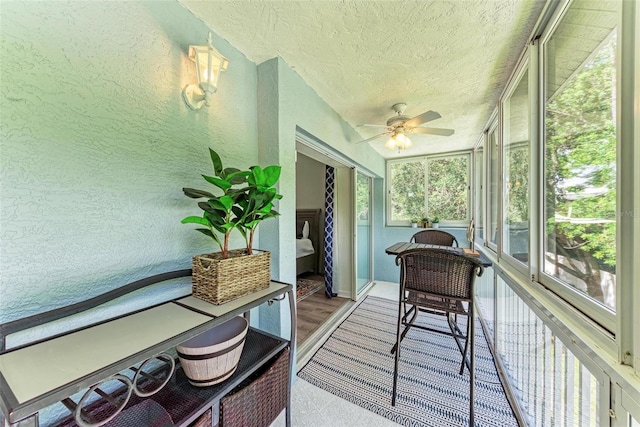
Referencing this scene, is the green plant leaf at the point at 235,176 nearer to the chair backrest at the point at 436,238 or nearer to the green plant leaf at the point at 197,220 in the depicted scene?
the green plant leaf at the point at 197,220

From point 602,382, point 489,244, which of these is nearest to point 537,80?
point 602,382

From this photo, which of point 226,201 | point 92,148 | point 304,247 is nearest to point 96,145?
point 92,148

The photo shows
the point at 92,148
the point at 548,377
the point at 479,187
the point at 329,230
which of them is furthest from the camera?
the point at 329,230

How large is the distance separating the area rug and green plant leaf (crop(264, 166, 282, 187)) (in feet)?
8.40

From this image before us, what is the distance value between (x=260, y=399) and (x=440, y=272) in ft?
4.26

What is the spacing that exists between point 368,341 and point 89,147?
8.11 ft

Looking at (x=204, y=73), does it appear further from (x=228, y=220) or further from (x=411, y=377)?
(x=411, y=377)

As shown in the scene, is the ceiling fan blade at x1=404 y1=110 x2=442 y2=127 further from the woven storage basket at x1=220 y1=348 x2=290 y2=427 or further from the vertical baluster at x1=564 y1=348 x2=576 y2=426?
the woven storage basket at x1=220 y1=348 x2=290 y2=427

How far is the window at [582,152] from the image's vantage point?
774mm

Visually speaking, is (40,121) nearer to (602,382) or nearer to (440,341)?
(602,382)

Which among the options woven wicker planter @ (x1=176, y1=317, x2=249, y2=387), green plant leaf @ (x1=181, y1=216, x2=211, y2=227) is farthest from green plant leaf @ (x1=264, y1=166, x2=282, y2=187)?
woven wicker planter @ (x1=176, y1=317, x2=249, y2=387)

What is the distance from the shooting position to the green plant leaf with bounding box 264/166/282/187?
3.33 feet

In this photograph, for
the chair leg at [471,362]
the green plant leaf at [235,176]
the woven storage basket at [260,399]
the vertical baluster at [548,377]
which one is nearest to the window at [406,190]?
the chair leg at [471,362]

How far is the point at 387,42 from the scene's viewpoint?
133 centimetres
